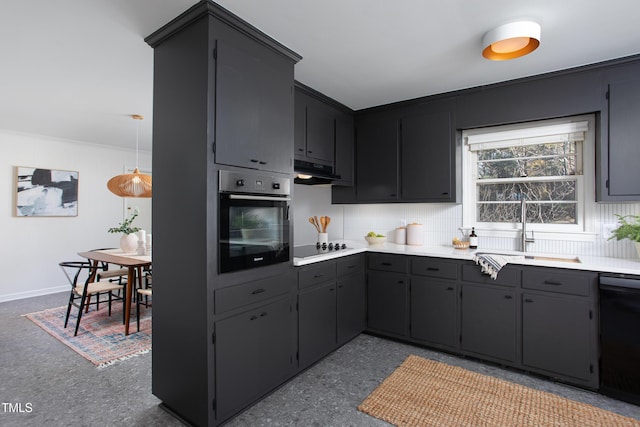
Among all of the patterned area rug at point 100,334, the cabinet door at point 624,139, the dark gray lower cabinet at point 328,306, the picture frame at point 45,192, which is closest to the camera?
the cabinet door at point 624,139

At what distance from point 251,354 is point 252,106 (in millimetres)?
1631

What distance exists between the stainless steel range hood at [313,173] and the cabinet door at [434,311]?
4.40 ft

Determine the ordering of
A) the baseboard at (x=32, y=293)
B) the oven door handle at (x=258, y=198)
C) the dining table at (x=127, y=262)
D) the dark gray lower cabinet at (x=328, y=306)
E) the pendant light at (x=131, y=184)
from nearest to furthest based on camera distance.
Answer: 1. the oven door handle at (x=258, y=198)
2. the dark gray lower cabinet at (x=328, y=306)
3. the dining table at (x=127, y=262)
4. the pendant light at (x=131, y=184)
5. the baseboard at (x=32, y=293)

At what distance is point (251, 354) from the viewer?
84.0 inches

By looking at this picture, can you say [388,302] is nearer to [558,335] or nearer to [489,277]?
[489,277]

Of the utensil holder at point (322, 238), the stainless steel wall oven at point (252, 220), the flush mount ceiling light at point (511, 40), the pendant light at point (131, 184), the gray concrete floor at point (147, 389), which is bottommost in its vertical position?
the gray concrete floor at point (147, 389)

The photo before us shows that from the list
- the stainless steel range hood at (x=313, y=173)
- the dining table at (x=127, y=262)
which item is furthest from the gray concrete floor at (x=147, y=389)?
the stainless steel range hood at (x=313, y=173)

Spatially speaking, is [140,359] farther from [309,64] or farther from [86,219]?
[86,219]

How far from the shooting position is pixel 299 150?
3025mm

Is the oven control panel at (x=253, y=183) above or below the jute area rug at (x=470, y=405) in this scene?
above

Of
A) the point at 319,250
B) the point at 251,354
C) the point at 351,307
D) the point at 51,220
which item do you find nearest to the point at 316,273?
the point at 319,250

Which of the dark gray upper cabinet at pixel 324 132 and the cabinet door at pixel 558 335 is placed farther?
the dark gray upper cabinet at pixel 324 132

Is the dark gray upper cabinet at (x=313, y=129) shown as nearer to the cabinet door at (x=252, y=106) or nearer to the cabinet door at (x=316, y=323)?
the cabinet door at (x=252, y=106)

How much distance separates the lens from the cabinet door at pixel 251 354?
1947 millimetres
